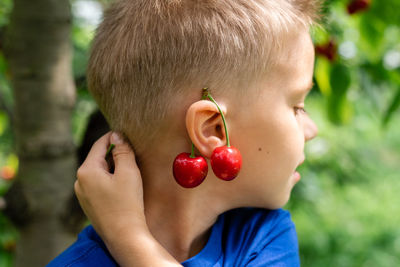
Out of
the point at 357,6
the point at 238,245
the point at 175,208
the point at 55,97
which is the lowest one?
the point at 238,245

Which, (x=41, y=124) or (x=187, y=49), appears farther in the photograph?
(x=41, y=124)

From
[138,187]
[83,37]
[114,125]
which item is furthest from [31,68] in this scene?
[83,37]

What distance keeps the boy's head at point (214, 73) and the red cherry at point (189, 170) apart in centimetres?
5

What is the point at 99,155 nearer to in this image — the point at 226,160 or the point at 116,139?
the point at 116,139

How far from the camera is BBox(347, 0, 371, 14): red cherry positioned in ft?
4.96

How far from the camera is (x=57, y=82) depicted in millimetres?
1355

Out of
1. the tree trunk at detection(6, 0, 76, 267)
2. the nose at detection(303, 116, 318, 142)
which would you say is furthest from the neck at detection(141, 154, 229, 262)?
the tree trunk at detection(6, 0, 76, 267)

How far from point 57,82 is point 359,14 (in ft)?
3.48

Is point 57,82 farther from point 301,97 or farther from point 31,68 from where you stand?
point 301,97

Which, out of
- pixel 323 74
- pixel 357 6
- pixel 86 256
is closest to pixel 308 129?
pixel 86 256

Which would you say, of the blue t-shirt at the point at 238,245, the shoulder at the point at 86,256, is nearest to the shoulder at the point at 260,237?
the blue t-shirt at the point at 238,245

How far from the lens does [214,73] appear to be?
2.76 feet

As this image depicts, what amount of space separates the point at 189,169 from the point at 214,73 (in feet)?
0.62

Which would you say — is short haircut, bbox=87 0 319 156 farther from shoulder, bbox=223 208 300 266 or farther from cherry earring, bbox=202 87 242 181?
shoulder, bbox=223 208 300 266
